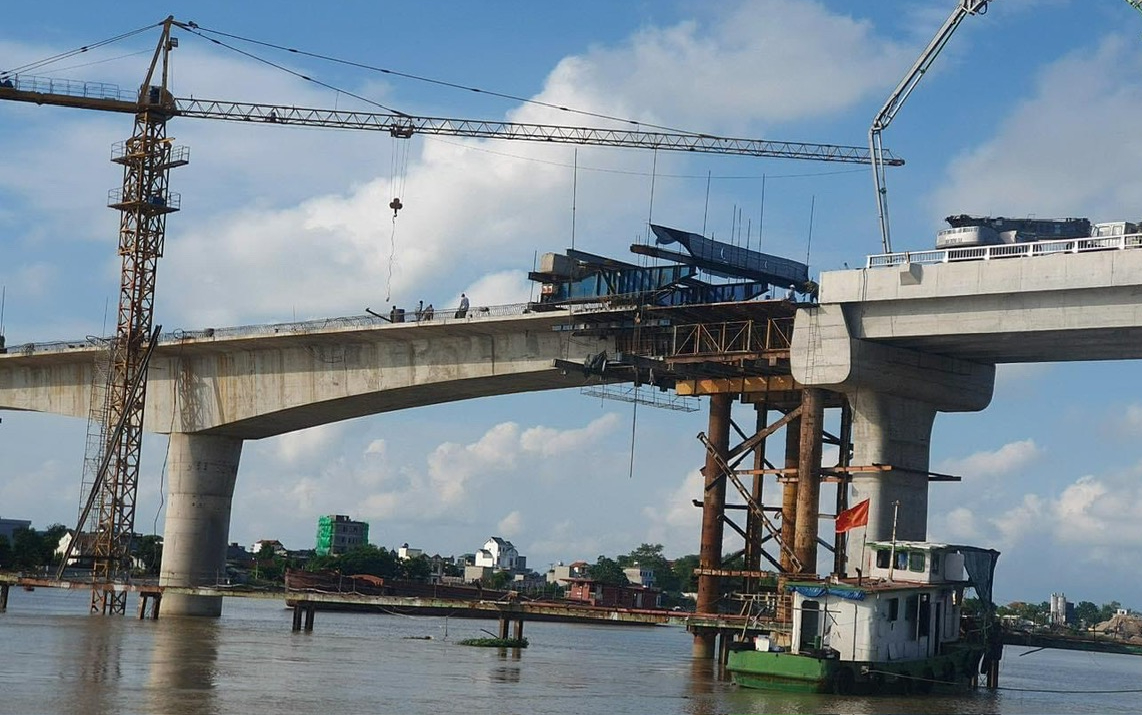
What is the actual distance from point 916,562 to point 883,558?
156cm

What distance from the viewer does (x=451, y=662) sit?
60469mm

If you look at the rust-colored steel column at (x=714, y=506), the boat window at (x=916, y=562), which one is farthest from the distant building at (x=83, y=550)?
the boat window at (x=916, y=562)

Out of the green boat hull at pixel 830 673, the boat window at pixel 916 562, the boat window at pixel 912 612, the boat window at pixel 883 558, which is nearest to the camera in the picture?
Result: the green boat hull at pixel 830 673

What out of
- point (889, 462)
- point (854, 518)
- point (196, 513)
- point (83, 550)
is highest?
point (889, 462)

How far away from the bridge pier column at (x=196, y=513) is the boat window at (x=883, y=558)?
140ft

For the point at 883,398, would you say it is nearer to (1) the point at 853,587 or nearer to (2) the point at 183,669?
(1) the point at 853,587

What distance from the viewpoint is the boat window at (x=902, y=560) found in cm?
5466

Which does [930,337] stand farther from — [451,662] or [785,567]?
[451,662]

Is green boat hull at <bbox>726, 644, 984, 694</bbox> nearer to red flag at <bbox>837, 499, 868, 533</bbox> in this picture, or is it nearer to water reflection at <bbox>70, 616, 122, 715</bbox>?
red flag at <bbox>837, 499, 868, 533</bbox>

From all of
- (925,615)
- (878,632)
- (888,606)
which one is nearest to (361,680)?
(878,632)

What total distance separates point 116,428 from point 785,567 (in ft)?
141

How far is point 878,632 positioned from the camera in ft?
167

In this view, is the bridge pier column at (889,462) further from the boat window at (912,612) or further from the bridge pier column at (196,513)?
the bridge pier column at (196,513)

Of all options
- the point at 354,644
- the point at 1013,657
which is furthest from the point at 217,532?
the point at 1013,657
